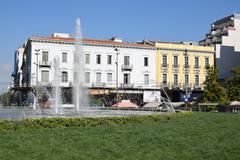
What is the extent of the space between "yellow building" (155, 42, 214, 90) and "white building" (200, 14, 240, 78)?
13.1ft

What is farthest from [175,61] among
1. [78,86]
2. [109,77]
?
[78,86]

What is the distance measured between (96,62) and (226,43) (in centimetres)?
2604

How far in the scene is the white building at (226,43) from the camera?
71.2m

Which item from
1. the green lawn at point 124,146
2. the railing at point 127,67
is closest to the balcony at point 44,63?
the railing at point 127,67

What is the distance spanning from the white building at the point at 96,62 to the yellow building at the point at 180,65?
1.38 metres

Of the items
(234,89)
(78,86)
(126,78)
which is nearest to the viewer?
(78,86)

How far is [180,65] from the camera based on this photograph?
66750 mm

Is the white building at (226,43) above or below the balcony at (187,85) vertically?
above

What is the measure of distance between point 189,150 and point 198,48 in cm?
5870

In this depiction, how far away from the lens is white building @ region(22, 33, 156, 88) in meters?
58.8

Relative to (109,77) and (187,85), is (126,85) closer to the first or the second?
(109,77)

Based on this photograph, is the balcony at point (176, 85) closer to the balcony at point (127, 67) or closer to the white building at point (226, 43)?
the balcony at point (127, 67)

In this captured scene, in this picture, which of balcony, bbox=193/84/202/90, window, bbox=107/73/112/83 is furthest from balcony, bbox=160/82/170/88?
window, bbox=107/73/112/83

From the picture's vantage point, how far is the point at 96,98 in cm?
6025
